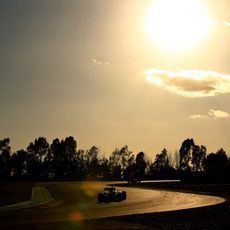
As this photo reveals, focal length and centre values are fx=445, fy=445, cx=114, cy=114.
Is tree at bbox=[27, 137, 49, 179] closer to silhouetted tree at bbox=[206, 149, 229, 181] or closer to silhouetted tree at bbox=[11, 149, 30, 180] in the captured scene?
silhouetted tree at bbox=[11, 149, 30, 180]

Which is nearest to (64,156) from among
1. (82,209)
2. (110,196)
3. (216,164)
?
(216,164)

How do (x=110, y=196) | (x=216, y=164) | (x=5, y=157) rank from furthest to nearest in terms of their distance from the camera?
(x=5, y=157), (x=216, y=164), (x=110, y=196)

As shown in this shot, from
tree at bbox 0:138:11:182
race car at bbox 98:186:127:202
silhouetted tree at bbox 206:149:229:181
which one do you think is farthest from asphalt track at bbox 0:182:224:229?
tree at bbox 0:138:11:182

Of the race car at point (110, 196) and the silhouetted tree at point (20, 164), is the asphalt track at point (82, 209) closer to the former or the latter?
the race car at point (110, 196)

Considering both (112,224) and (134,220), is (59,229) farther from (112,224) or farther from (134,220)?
(134,220)

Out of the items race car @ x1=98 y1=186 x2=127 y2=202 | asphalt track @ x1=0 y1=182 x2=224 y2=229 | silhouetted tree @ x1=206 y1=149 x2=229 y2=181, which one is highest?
silhouetted tree @ x1=206 y1=149 x2=229 y2=181

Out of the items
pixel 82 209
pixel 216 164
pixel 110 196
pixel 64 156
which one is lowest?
pixel 82 209

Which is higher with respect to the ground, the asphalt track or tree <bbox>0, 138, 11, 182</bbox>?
tree <bbox>0, 138, 11, 182</bbox>

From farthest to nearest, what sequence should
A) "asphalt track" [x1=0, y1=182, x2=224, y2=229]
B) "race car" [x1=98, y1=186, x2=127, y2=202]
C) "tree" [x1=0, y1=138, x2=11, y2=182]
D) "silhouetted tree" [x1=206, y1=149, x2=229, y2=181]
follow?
"tree" [x1=0, y1=138, x2=11, y2=182], "silhouetted tree" [x1=206, y1=149, x2=229, y2=181], "race car" [x1=98, y1=186, x2=127, y2=202], "asphalt track" [x1=0, y1=182, x2=224, y2=229]

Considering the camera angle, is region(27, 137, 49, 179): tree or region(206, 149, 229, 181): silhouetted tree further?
region(27, 137, 49, 179): tree

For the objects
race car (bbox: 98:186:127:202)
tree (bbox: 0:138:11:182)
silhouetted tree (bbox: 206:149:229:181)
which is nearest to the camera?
race car (bbox: 98:186:127:202)

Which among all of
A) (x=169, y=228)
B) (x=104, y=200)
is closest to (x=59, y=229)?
(x=169, y=228)

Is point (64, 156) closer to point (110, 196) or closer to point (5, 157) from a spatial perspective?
point (5, 157)

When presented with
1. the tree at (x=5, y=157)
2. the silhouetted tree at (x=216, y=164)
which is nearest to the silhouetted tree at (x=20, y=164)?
the tree at (x=5, y=157)
